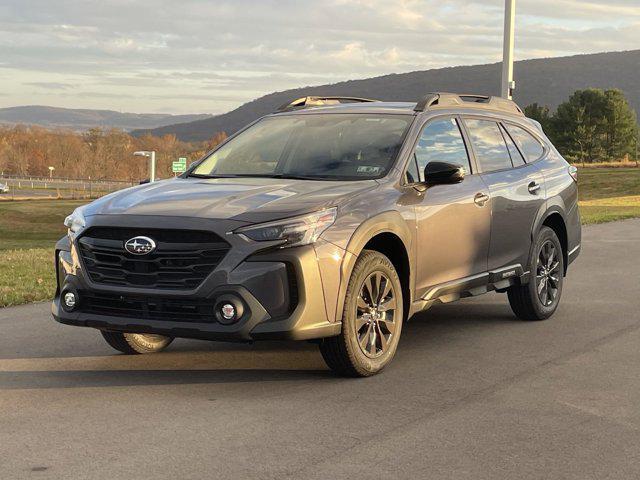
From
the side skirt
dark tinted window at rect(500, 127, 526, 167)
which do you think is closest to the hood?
the side skirt

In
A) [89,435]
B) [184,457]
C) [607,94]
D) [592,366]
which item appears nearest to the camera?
[184,457]

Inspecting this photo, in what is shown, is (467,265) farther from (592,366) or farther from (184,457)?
(184,457)

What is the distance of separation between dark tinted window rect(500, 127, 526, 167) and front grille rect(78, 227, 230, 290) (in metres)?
3.50

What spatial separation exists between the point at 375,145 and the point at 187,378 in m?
2.09

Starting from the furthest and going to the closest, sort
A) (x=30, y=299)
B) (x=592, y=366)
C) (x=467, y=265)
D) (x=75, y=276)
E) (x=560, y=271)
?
(x=30, y=299)
(x=560, y=271)
(x=467, y=265)
(x=592, y=366)
(x=75, y=276)

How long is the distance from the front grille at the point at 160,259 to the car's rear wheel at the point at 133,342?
100 cm

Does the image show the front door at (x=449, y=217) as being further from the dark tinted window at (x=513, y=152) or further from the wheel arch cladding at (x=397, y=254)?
the dark tinted window at (x=513, y=152)

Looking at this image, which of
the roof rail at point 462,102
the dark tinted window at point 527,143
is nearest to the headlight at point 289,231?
the roof rail at point 462,102

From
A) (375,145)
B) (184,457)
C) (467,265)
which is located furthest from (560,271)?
(184,457)

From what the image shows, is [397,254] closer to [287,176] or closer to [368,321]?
[368,321]

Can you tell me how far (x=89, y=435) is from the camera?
503cm

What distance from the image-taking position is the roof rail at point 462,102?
7480 millimetres

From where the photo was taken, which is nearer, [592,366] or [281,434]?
[281,434]

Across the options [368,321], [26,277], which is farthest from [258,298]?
[26,277]
